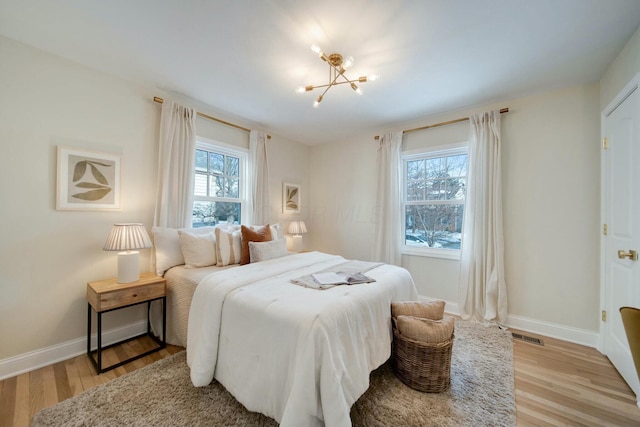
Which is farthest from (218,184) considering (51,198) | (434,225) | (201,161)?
(434,225)

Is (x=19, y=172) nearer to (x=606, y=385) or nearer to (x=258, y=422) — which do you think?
(x=258, y=422)

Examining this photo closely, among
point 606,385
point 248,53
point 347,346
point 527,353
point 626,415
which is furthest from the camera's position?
point 527,353

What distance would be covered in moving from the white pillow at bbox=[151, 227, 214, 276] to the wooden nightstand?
0.13 metres

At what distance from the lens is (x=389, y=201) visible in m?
3.46

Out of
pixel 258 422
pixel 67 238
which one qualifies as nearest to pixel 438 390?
pixel 258 422

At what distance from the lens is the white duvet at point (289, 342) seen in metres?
1.18

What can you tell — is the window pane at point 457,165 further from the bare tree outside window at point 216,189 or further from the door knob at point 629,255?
the bare tree outside window at point 216,189

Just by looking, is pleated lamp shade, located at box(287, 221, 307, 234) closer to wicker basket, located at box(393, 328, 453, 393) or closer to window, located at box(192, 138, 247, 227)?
window, located at box(192, 138, 247, 227)

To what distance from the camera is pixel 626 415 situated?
1.49m

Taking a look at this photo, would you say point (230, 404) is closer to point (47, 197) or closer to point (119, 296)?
point (119, 296)

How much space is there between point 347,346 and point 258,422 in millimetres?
695

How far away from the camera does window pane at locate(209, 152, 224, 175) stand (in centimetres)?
316

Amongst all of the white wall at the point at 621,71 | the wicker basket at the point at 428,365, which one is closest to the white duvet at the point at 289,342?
the wicker basket at the point at 428,365

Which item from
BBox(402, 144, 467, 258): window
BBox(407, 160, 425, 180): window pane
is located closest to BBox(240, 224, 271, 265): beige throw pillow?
BBox(402, 144, 467, 258): window
